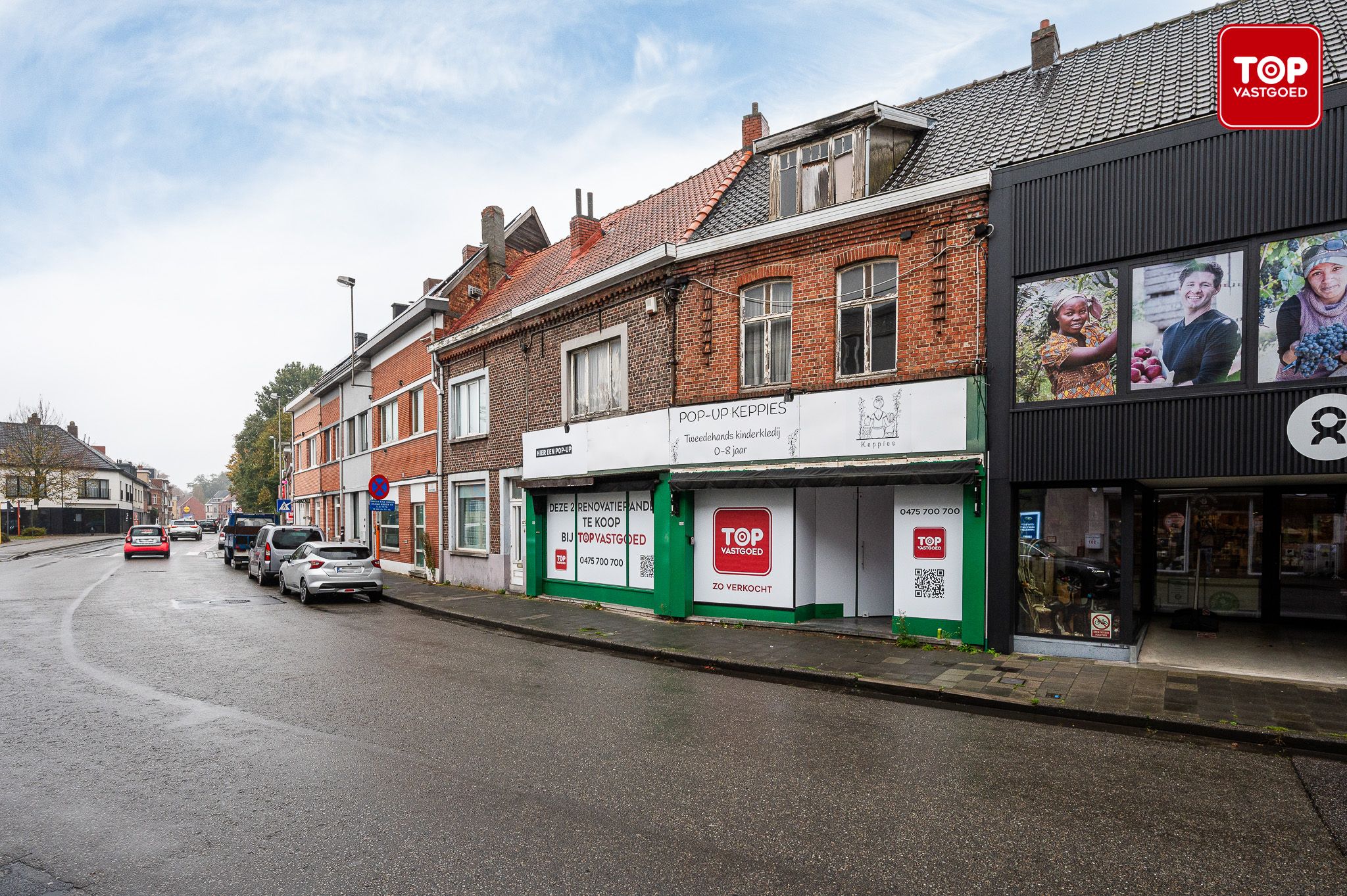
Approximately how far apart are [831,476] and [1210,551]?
6378mm

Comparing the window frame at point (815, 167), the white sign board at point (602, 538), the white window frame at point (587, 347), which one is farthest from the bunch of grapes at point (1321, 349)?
the white window frame at point (587, 347)

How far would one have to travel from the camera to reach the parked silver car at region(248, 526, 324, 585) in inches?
824

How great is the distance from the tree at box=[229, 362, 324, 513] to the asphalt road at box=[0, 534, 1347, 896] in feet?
212

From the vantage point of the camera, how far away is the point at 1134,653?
9.45 metres

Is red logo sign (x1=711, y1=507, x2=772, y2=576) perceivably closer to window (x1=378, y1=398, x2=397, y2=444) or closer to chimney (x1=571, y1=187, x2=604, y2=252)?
chimney (x1=571, y1=187, x2=604, y2=252)

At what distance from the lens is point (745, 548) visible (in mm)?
12719

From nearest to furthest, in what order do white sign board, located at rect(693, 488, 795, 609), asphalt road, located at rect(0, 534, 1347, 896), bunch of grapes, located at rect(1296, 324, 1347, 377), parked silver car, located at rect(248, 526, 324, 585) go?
1. asphalt road, located at rect(0, 534, 1347, 896)
2. bunch of grapes, located at rect(1296, 324, 1347, 377)
3. white sign board, located at rect(693, 488, 795, 609)
4. parked silver car, located at rect(248, 526, 324, 585)

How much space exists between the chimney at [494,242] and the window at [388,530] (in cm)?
832

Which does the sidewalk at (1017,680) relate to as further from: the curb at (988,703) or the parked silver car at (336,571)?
the parked silver car at (336,571)

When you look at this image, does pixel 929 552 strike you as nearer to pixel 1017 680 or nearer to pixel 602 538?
pixel 1017 680

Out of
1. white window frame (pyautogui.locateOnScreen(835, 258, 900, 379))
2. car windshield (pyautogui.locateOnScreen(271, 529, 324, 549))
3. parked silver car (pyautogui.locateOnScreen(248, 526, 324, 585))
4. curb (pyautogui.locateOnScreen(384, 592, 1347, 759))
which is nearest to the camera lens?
curb (pyautogui.locateOnScreen(384, 592, 1347, 759))

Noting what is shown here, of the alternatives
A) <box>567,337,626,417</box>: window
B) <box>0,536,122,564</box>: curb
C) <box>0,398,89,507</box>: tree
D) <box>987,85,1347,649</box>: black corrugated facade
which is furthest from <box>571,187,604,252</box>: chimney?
<box>0,398,89,507</box>: tree

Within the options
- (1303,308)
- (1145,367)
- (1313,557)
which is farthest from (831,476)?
(1313,557)

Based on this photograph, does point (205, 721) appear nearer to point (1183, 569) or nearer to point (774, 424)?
point (774, 424)
